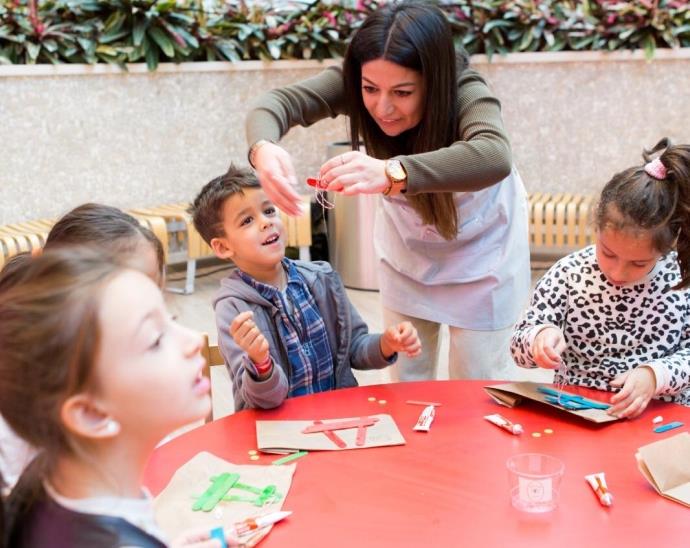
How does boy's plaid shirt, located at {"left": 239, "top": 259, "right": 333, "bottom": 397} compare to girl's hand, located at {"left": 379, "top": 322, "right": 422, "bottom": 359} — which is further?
boy's plaid shirt, located at {"left": 239, "top": 259, "right": 333, "bottom": 397}

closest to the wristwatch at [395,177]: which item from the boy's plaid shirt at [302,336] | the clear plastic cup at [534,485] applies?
the boy's plaid shirt at [302,336]

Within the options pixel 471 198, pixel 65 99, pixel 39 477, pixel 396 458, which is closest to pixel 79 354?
pixel 39 477

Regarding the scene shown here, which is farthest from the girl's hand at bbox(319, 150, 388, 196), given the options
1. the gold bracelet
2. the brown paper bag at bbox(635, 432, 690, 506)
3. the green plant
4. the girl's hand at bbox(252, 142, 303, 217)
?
the green plant

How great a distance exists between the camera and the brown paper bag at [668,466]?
164 centimetres

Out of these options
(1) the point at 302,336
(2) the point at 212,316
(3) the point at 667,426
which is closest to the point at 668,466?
(3) the point at 667,426

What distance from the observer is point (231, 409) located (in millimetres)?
4066

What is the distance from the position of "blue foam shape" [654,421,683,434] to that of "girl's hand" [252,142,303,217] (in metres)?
0.91

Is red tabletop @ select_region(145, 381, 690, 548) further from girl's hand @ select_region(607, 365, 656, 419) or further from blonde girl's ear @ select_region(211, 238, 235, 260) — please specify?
blonde girl's ear @ select_region(211, 238, 235, 260)

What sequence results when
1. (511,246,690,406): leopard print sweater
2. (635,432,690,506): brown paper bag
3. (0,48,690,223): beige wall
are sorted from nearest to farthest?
1. (635,432,690,506): brown paper bag
2. (511,246,690,406): leopard print sweater
3. (0,48,690,223): beige wall

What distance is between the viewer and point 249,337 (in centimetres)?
A: 205

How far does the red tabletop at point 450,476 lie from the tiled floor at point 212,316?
1866 mm

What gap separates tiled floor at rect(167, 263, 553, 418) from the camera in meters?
4.29

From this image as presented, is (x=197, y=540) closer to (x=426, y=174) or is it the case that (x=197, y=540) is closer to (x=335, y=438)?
(x=335, y=438)

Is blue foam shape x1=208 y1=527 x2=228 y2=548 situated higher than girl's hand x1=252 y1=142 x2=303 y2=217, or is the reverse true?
girl's hand x1=252 y1=142 x2=303 y2=217
